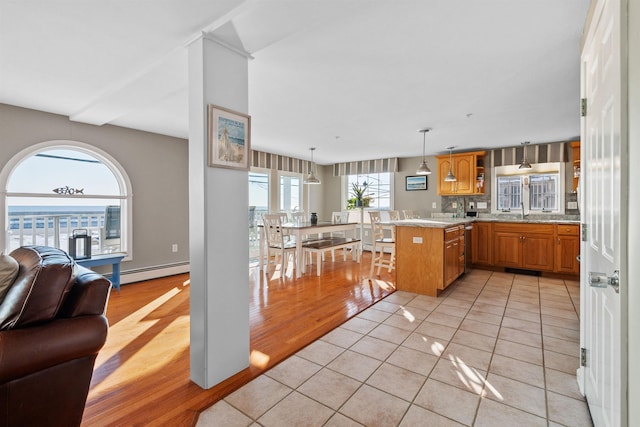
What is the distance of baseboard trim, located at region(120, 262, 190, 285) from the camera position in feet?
13.8

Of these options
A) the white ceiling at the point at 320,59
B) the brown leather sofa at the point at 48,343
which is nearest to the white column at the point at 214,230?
the white ceiling at the point at 320,59

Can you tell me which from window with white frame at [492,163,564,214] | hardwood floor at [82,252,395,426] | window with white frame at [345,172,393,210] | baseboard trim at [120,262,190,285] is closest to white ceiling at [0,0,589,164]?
window with white frame at [492,163,564,214]

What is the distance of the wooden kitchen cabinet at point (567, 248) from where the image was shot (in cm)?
437

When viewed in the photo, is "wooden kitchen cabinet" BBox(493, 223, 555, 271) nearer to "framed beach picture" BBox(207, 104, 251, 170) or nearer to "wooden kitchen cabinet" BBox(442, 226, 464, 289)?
"wooden kitchen cabinet" BBox(442, 226, 464, 289)

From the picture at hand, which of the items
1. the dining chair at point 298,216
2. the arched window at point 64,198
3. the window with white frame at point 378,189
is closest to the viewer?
the arched window at point 64,198

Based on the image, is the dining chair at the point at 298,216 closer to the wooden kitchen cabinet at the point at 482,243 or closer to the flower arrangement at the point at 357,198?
the flower arrangement at the point at 357,198

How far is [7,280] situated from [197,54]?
155 centimetres

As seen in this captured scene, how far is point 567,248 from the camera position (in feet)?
14.5

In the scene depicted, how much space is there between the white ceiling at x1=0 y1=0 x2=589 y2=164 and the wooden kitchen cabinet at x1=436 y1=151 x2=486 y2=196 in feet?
4.94

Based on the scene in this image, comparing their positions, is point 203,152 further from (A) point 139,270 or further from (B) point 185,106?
(A) point 139,270

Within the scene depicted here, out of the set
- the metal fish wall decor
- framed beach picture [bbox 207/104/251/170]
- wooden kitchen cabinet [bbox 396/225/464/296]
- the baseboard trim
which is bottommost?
the baseboard trim

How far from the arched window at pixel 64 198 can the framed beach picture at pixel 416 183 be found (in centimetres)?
532

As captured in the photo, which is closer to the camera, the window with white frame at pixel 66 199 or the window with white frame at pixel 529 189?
the window with white frame at pixel 66 199

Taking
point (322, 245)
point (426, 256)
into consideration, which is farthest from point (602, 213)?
point (322, 245)
